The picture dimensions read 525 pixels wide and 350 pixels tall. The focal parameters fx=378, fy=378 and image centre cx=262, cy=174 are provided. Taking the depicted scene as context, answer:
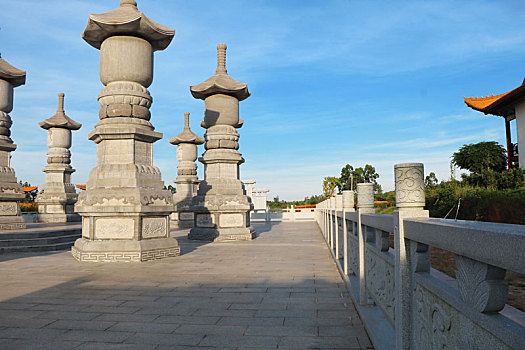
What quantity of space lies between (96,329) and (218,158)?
8.96 meters

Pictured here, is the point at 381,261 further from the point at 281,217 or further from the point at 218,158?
the point at 281,217

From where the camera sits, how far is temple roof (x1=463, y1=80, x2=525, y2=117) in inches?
637

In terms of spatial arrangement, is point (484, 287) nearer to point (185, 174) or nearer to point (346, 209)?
point (346, 209)

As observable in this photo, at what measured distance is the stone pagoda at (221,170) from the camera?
476 inches

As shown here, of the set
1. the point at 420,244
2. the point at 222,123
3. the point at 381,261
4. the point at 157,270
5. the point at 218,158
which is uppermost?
the point at 222,123

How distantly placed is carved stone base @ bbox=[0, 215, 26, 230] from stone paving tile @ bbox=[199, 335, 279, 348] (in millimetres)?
11312

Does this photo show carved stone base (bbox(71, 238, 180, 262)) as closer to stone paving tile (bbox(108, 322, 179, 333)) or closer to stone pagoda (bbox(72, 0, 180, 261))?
stone pagoda (bbox(72, 0, 180, 261))

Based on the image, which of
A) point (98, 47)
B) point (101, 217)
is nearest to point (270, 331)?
point (101, 217)

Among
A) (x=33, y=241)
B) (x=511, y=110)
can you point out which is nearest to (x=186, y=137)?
(x=33, y=241)

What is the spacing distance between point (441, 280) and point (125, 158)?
772 cm

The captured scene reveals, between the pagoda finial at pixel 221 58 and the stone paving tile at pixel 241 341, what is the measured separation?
11087 millimetres

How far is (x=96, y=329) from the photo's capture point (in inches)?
144

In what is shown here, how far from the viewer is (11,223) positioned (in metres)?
12.0

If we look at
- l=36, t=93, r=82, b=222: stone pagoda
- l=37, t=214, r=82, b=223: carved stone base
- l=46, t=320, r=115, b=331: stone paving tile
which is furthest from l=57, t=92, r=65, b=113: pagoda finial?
l=46, t=320, r=115, b=331: stone paving tile
